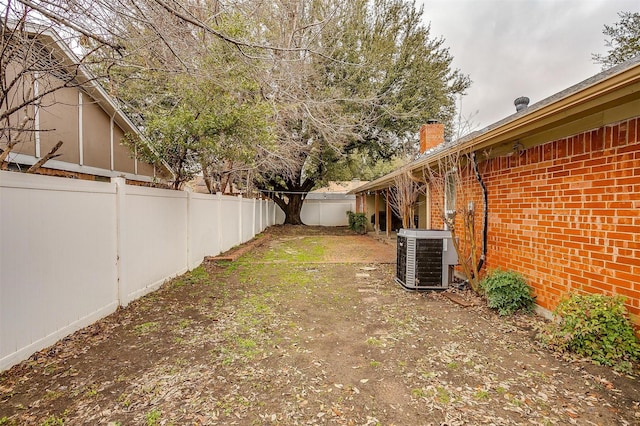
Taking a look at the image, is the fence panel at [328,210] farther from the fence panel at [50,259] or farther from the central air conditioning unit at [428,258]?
the fence panel at [50,259]

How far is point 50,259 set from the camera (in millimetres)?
3037

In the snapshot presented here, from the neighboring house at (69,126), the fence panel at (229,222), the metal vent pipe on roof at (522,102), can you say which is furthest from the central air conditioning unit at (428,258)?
the fence panel at (229,222)

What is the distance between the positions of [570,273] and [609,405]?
5.50 ft

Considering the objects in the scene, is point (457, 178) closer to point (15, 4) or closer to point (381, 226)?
point (15, 4)

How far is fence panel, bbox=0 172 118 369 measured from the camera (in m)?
2.63

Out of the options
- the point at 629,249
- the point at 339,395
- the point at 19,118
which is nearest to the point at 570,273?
the point at 629,249

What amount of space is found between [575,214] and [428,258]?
7.44 feet

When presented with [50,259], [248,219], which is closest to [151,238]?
[50,259]

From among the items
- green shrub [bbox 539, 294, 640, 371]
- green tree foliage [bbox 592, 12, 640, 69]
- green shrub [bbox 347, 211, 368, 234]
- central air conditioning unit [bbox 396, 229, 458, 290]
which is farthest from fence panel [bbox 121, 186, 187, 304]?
green tree foliage [bbox 592, 12, 640, 69]

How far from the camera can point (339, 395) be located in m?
2.47

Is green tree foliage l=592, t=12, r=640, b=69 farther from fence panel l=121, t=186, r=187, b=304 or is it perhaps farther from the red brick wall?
fence panel l=121, t=186, r=187, b=304

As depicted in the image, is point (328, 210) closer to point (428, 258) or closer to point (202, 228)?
point (202, 228)

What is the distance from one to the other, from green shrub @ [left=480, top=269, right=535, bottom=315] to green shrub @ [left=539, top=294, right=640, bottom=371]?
108 cm

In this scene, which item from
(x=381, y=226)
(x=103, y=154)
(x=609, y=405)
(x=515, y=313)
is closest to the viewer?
(x=609, y=405)
